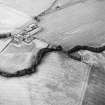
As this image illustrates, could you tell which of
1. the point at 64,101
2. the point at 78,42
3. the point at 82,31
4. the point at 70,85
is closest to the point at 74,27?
the point at 82,31

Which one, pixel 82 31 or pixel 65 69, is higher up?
pixel 82 31

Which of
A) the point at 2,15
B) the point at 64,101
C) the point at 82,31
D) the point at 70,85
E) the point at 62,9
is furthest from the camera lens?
the point at 62,9

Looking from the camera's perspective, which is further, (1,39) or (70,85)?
(1,39)

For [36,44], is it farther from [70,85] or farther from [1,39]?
[70,85]

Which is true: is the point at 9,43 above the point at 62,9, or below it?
below

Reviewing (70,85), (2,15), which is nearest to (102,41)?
(70,85)

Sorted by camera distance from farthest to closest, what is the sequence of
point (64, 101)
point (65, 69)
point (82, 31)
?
point (82, 31) → point (65, 69) → point (64, 101)

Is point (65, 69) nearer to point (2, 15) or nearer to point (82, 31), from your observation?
point (82, 31)

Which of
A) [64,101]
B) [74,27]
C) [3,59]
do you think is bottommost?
[64,101]

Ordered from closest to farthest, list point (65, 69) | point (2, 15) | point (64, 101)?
point (64, 101) → point (65, 69) → point (2, 15)
